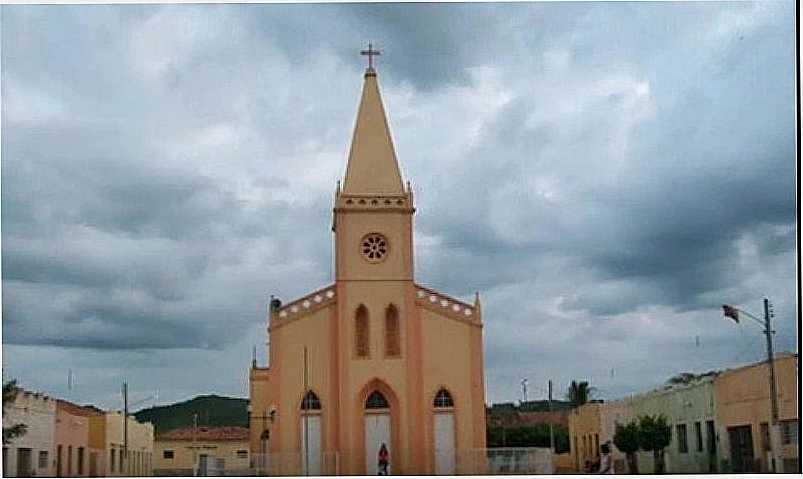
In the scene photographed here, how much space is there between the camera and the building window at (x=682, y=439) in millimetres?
32281

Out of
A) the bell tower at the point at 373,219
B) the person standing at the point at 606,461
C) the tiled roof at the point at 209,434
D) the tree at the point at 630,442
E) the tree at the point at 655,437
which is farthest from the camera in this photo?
the tiled roof at the point at 209,434

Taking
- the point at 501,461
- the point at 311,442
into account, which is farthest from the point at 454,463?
the point at 311,442

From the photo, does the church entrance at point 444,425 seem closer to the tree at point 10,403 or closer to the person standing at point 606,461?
the person standing at point 606,461

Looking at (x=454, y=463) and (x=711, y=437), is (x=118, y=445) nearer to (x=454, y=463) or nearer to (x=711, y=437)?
(x=454, y=463)

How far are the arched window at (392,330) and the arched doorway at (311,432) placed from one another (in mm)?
1957

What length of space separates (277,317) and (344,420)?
2729 mm

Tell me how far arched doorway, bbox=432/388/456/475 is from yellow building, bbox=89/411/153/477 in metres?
9.81

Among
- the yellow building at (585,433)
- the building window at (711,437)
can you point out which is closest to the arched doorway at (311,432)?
the building window at (711,437)

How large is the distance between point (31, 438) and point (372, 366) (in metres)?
7.47

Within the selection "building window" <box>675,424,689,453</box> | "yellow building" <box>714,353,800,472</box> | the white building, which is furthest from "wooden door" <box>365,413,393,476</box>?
"building window" <box>675,424,689,453</box>

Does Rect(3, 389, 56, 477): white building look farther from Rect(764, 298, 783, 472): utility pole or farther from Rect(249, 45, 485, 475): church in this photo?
Rect(764, 298, 783, 472): utility pole

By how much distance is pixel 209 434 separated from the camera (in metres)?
41.6

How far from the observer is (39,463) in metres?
28.2

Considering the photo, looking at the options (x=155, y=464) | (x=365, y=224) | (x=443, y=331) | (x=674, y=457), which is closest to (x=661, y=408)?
(x=674, y=457)
